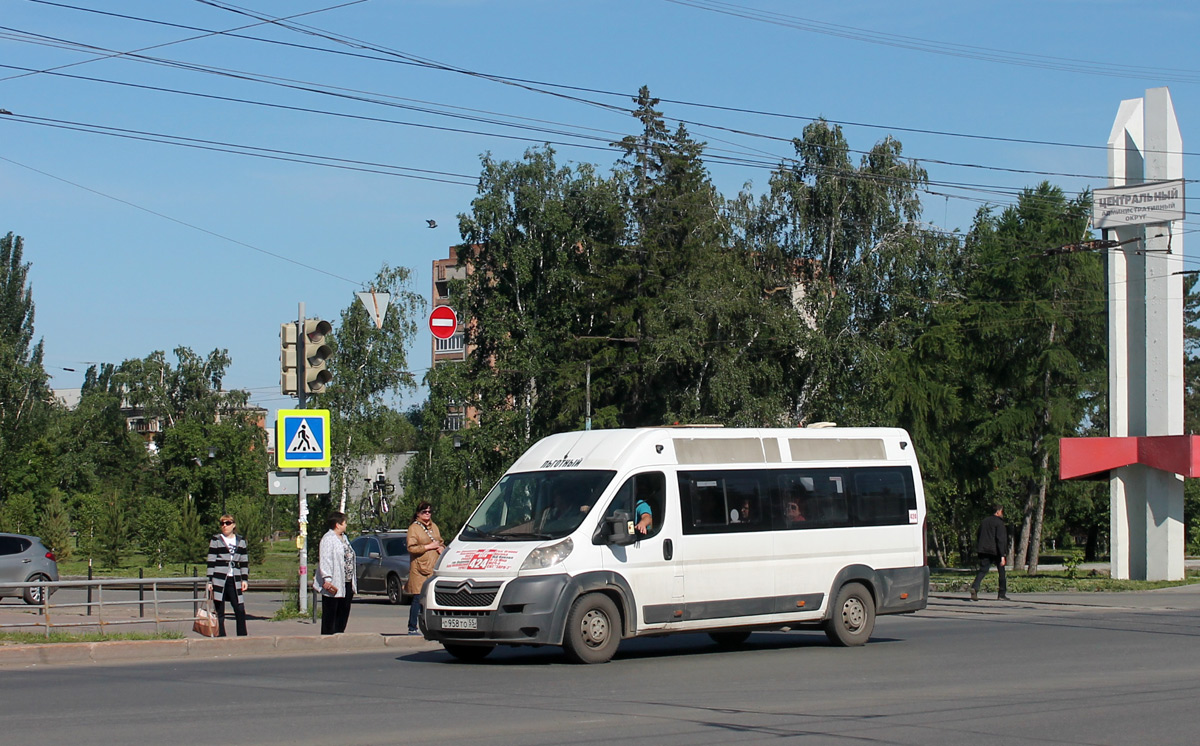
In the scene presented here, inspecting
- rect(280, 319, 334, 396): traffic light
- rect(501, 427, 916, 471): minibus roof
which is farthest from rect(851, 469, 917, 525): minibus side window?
rect(280, 319, 334, 396): traffic light

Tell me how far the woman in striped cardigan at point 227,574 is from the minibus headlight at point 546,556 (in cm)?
449

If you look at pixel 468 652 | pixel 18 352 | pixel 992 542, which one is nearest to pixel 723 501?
pixel 468 652

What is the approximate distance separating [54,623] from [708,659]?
8283 millimetres

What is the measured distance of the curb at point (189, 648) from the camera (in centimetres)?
1445

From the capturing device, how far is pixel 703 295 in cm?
4781

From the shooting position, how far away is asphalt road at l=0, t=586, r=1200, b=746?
9062 millimetres

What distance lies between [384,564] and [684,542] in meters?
13.9

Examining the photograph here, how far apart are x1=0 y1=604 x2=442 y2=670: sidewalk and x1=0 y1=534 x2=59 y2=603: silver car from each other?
32.4ft

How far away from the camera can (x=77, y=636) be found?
54.0 feet

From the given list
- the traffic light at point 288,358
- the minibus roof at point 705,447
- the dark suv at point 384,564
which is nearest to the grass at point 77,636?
the traffic light at point 288,358

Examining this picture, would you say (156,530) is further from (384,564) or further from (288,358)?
(288,358)

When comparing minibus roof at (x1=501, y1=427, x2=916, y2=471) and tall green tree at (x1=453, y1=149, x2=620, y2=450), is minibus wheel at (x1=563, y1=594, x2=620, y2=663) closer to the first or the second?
minibus roof at (x1=501, y1=427, x2=916, y2=471)

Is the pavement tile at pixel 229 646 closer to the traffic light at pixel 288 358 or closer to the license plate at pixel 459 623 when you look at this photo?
the license plate at pixel 459 623

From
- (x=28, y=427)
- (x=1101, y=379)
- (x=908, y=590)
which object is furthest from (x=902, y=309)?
(x=28, y=427)
